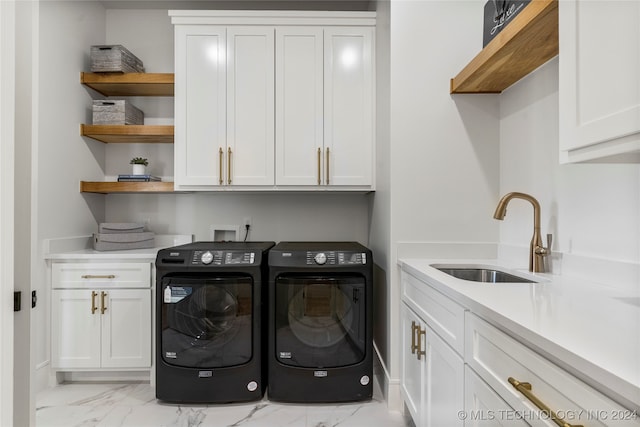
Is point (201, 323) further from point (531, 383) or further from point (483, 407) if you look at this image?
point (531, 383)

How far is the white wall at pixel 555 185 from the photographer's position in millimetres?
1292

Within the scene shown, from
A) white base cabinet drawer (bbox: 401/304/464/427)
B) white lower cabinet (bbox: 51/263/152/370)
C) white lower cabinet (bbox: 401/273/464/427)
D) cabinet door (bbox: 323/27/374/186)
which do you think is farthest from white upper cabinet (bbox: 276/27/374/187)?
white lower cabinet (bbox: 51/263/152/370)

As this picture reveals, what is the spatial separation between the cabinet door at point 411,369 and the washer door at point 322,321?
0.26 m

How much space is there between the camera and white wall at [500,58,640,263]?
4.24ft

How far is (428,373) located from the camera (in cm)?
157

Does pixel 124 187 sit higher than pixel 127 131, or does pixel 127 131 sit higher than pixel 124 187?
pixel 127 131

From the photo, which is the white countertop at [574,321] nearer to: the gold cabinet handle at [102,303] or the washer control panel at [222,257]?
the washer control panel at [222,257]

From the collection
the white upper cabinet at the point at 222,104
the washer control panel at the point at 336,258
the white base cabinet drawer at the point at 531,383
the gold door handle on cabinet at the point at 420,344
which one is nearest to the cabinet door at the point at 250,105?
the white upper cabinet at the point at 222,104

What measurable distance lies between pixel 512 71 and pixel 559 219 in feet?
2.39

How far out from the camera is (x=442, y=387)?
1.39 metres

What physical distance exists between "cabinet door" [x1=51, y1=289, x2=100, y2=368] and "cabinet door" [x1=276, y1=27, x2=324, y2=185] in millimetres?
1515

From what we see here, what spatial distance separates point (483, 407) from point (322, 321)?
1166mm

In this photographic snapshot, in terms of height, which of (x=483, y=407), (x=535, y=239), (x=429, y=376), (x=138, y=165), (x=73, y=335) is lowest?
A: (x=73, y=335)

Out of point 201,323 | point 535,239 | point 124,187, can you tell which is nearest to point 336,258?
point 201,323
